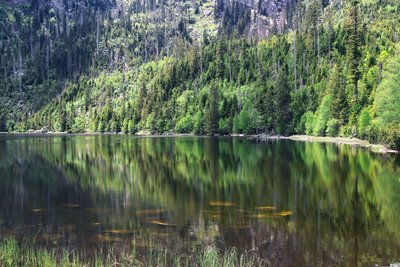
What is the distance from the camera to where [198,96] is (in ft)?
617

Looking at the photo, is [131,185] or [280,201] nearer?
[280,201]

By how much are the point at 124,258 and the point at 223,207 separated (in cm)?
1543

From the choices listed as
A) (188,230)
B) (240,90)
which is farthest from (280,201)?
(240,90)

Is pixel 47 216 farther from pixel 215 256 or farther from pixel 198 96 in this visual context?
pixel 198 96

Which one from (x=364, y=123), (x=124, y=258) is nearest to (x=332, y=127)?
(x=364, y=123)

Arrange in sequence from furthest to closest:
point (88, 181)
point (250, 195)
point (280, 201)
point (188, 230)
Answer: point (88, 181)
point (250, 195)
point (280, 201)
point (188, 230)

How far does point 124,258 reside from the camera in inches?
843

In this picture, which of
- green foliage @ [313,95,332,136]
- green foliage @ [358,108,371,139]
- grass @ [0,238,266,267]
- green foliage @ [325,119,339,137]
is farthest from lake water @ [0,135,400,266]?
green foliage @ [313,95,332,136]

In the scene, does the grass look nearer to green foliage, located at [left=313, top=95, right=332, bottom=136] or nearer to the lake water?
the lake water

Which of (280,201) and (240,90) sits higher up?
(240,90)

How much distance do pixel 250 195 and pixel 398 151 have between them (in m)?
43.4

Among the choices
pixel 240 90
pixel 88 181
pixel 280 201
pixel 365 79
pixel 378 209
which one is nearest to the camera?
pixel 378 209

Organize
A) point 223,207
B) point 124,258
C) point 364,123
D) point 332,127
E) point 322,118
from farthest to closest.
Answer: point 322,118 → point 332,127 → point 364,123 → point 223,207 → point 124,258

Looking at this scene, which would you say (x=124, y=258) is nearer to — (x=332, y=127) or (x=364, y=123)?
(x=364, y=123)
